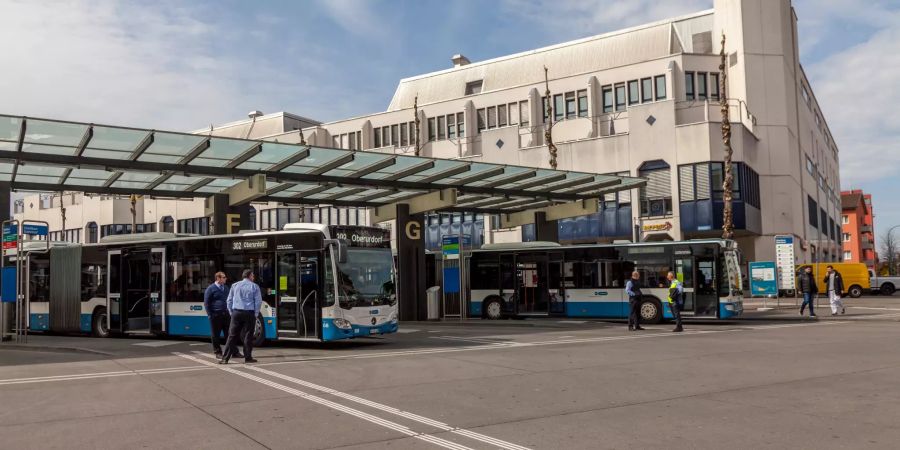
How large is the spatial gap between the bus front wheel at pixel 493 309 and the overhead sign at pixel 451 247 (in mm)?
2066

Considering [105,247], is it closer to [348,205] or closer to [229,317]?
[229,317]

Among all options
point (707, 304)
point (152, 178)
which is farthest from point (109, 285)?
point (707, 304)

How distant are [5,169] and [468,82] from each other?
165 ft

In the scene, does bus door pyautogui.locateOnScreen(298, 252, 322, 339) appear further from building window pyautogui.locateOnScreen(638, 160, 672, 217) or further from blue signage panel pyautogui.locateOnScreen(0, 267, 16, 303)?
building window pyautogui.locateOnScreen(638, 160, 672, 217)

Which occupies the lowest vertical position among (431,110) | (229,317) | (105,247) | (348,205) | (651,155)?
(229,317)

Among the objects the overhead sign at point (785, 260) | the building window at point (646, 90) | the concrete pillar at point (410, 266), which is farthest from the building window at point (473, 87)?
the concrete pillar at point (410, 266)

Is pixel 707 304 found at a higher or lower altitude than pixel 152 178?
lower

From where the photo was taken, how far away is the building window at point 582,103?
2202 inches

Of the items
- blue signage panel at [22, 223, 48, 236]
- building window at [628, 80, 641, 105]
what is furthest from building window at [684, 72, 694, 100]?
blue signage panel at [22, 223, 48, 236]

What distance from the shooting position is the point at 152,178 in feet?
74.5

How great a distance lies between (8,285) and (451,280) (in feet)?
48.4

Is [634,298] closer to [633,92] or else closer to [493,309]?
[493,309]

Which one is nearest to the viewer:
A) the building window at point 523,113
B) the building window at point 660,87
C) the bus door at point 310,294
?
the bus door at point 310,294

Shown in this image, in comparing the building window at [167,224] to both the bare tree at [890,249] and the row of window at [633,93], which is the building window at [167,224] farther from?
the bare tree at [890,249]
